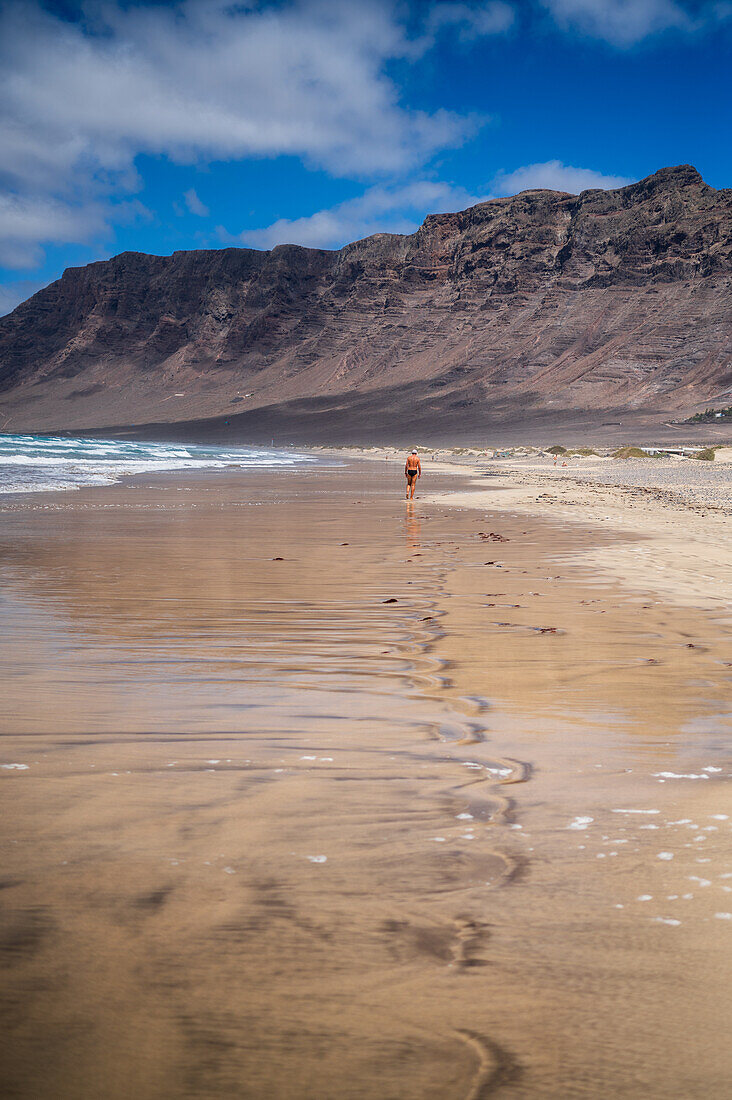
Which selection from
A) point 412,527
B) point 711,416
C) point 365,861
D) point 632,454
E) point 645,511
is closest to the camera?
point 365,861

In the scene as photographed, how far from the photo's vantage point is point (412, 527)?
43.6 ft

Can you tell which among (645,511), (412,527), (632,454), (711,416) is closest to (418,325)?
(711,416)

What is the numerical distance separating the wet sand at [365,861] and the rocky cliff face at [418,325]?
89.5 m

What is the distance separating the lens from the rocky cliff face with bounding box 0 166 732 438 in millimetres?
100562

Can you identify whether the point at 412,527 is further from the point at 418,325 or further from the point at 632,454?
the point at 418,325

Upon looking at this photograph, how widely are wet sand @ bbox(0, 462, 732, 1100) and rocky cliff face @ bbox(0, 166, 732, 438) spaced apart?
294 ft

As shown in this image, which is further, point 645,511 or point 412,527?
point 645,511

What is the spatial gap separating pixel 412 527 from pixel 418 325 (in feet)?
412

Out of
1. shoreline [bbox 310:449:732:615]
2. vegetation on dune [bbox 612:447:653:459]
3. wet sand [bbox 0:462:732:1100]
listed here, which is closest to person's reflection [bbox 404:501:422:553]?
shoreline [bbox 310:449:732:615]

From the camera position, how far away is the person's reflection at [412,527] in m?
10.9

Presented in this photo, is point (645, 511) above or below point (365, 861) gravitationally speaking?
above

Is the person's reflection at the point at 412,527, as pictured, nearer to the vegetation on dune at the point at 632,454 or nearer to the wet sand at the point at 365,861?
the wet sand at the point at 365,861

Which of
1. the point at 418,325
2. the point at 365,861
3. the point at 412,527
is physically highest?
the point at 418,325

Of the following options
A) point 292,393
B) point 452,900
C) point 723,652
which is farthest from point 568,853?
point 292,393
